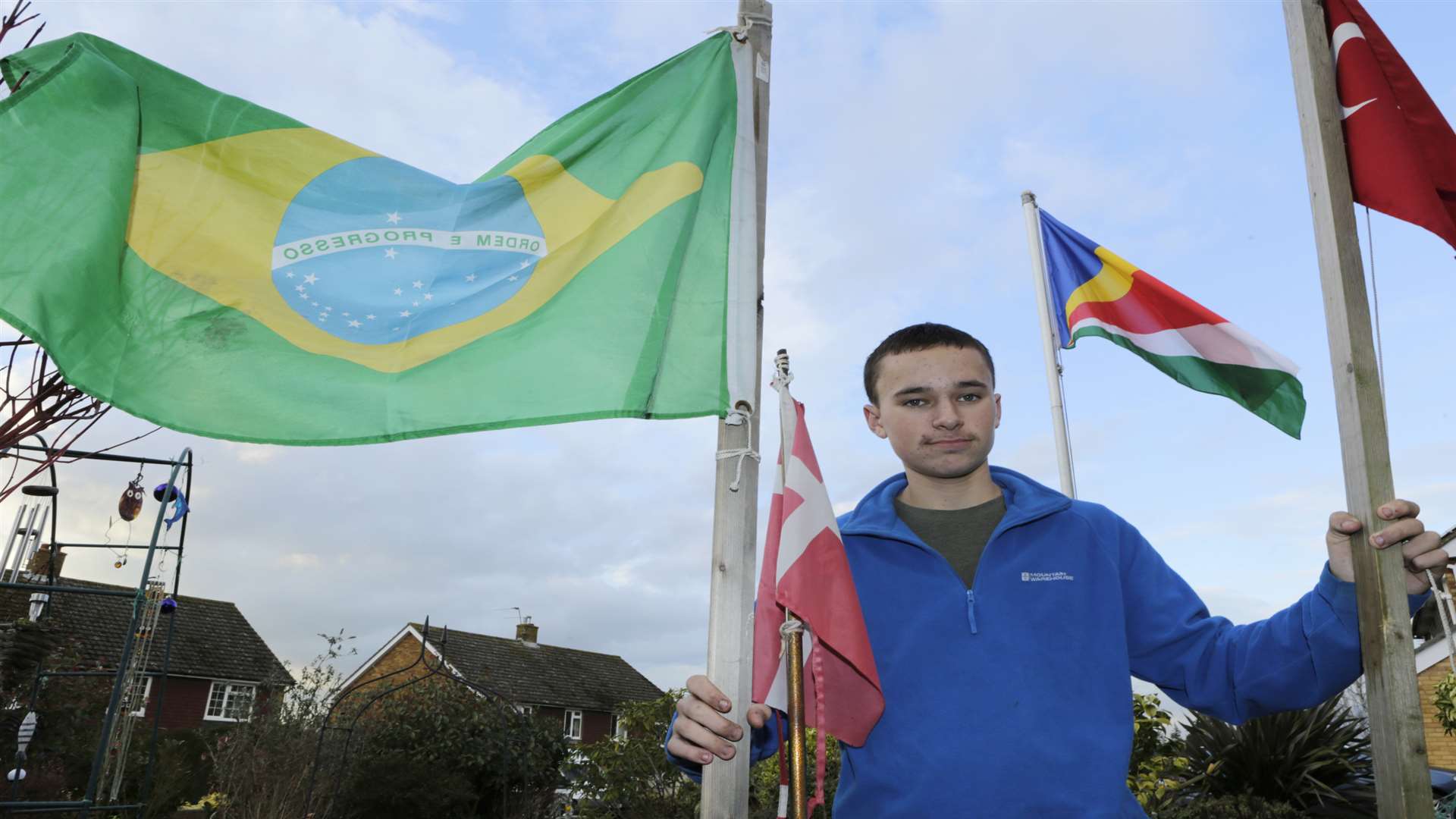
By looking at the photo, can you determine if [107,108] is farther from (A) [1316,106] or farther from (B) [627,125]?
(A) [1316,106]

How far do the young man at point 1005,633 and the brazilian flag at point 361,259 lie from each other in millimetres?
700

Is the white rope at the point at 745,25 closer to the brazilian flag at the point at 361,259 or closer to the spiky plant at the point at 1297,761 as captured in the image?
the brazilian flag at the point at 361,259

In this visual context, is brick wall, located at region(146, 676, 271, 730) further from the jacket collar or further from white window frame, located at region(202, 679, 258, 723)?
the jacket collar

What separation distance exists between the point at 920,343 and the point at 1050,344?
5708 millimetres

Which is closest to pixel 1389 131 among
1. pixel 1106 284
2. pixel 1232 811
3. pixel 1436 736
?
pixel 1106 284

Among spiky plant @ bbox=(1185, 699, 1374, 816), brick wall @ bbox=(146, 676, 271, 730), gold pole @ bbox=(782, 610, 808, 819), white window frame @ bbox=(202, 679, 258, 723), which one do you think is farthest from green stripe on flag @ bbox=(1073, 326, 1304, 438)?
brick wall @ bbox=(146, 676, 271, 730)

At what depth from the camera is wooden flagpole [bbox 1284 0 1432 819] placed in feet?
8.20

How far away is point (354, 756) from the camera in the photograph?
533 inches

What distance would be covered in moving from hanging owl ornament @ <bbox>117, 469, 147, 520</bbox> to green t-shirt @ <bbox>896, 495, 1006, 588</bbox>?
9.28 metres

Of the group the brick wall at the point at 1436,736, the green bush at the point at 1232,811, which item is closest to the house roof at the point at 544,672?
the brick wall at the point at 1436,736

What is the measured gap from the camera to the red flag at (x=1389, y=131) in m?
3.15

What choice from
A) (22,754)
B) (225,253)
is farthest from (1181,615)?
(22,754)

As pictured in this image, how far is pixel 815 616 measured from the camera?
2568 mm

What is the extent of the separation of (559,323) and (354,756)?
1239 cm
